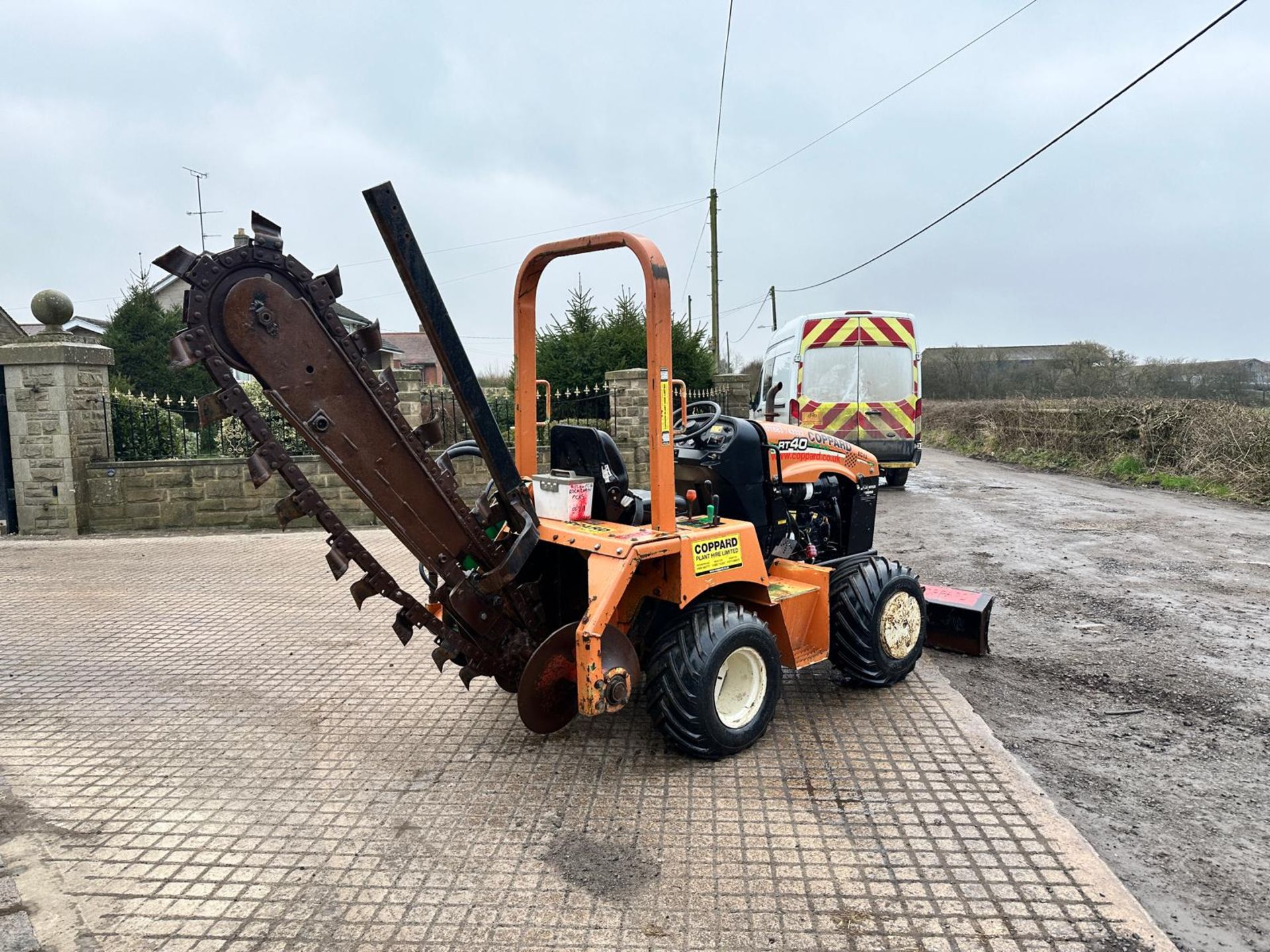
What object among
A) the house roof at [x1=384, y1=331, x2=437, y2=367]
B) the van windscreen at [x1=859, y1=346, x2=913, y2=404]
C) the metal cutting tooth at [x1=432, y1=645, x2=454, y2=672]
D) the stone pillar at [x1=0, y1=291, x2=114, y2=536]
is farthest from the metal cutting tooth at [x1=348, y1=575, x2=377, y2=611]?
the house roof at [x1=384, y1=331, x2=437, y2=367]

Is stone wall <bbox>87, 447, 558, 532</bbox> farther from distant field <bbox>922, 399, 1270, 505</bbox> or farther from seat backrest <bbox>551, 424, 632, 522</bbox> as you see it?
distant field <bbox>922, 399, 1270, 505</bbox>

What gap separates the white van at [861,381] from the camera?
43.1 feet

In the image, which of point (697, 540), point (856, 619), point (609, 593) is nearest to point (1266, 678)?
point (856, 619)

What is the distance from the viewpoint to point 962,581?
7746 mm

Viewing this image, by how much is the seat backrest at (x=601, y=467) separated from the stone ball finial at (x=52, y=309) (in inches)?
367

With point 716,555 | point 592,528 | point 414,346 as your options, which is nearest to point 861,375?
point 716,555

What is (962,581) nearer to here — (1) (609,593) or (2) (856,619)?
(2) (856,619)

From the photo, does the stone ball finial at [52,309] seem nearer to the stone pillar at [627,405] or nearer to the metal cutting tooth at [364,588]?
the stone pillar at [627,405]

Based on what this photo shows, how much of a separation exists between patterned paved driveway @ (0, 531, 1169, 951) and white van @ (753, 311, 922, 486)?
28.5ft

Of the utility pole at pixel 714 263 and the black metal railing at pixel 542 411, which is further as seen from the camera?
the utility pole at pixel 714 263

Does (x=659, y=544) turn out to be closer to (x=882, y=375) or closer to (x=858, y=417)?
(x=858, y=417)

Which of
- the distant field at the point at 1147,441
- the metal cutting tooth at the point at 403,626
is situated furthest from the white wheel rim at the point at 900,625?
the distant field at the point at 1147,441

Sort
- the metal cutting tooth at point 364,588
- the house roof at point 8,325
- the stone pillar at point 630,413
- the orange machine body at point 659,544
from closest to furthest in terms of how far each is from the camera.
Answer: the metal cutting tooth at point 364,588 → the orange machine body at point 659,544 → the stone pillar at point 630,413 → the house roof at point 8,325

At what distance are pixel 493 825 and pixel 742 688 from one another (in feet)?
4.33
